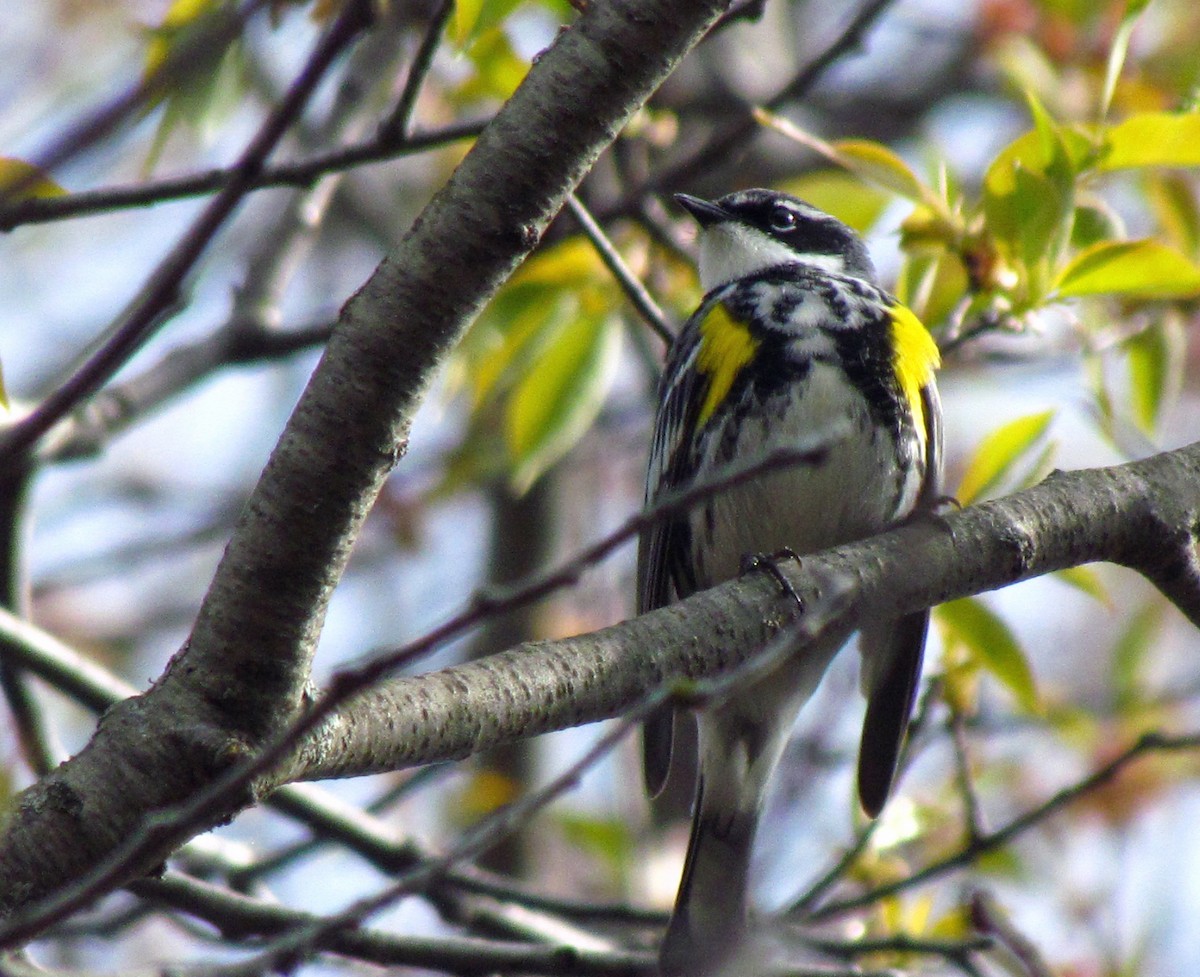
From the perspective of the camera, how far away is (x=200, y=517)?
7.39 meters

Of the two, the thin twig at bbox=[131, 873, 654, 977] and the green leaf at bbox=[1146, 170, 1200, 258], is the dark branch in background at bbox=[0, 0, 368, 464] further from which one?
the green leaf at bbox=[1146, 170, 1200, 258]

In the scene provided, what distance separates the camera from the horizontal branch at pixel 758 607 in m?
1.94

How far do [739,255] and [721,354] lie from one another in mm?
808

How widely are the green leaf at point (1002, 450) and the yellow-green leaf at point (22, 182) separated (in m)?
1.88

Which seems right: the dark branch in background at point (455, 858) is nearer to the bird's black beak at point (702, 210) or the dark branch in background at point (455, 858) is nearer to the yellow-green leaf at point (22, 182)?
the yellow-green leaf at point (22, 182)

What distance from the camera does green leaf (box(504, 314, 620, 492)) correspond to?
3.70 m

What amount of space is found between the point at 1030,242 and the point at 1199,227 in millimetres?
1038

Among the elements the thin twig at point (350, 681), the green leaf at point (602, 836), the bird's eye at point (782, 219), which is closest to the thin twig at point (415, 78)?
the thin twig at point (350, 681)

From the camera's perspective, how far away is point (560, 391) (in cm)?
371

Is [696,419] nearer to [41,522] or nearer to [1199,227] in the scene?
[1199,227]

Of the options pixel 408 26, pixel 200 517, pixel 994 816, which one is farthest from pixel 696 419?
pixel 994 816

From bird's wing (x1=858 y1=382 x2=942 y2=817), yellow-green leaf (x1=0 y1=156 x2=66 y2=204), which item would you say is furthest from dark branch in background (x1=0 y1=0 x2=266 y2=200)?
bird's wing (x1=858 y1=382 x2=942 y2=817)

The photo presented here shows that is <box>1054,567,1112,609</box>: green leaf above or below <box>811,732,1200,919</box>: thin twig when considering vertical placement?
above

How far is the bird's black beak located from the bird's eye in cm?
16
